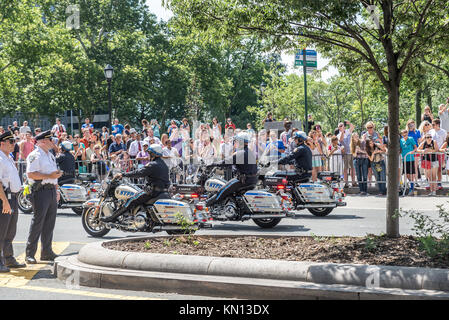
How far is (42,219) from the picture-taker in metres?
9.08

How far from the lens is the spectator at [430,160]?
17297mm

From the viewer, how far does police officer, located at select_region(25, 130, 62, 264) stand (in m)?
9.03

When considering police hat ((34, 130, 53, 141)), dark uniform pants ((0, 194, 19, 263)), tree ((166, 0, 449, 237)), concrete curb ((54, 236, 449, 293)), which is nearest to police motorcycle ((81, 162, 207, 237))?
police hat ((34, 130, 53, 141))

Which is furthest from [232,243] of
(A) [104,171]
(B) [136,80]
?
(B) [136,80]

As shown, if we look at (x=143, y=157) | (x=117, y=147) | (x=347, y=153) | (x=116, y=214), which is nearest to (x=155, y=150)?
(x=116, y=214)

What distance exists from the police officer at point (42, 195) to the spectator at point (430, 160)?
1156cm

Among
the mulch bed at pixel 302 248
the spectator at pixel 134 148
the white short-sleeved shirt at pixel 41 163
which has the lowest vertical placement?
the mulch bed at pixel 302 248

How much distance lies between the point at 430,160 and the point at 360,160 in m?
2.22

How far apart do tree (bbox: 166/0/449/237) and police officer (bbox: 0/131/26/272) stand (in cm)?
315

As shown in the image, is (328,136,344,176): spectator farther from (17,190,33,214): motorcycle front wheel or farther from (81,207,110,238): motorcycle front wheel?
(81,207,110,238): motorcycle front wheel

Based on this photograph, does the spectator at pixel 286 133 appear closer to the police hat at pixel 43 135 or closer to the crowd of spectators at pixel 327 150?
the crowd of spectators at pixel 327 150

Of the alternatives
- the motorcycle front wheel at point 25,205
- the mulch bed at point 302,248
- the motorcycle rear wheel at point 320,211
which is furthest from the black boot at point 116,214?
the motorcycle front wheel at point 25,205
